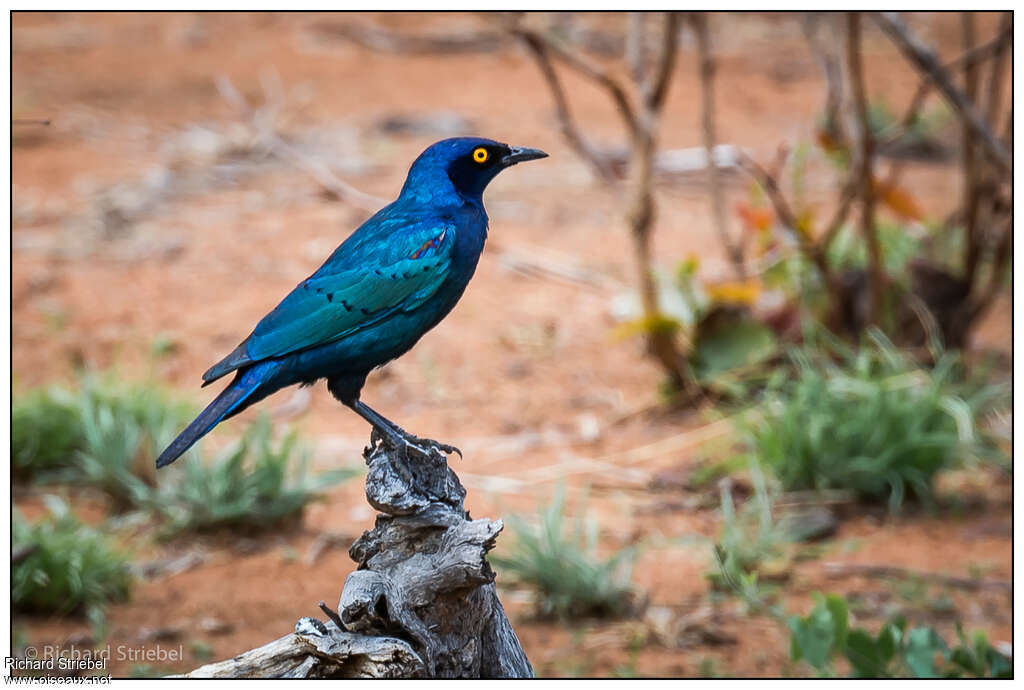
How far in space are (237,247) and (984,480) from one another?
17.2 ft

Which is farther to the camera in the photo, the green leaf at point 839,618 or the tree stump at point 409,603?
the green leaf at point 839,618

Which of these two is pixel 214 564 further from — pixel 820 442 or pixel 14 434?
pixel 820 442

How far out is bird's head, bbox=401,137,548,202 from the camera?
3.01 meters

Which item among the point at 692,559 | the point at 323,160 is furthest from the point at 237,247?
the point at 692,559

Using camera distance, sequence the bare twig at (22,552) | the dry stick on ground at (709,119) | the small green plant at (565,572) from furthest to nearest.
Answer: the dry stick on ground at (709,119) → the small green plant at (565,572) → the bare twig at (22,552)

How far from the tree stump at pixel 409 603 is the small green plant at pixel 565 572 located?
4.95 ft

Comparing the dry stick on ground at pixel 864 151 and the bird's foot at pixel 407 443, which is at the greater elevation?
the dry stick on ground at pixel 864 151

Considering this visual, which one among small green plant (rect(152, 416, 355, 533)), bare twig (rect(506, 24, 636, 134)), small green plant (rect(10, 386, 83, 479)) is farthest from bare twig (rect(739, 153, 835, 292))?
small green plant (rect(10, 386, 83, 479))

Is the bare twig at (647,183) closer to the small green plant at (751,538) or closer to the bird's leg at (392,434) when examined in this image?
the small green plant at (751,538)

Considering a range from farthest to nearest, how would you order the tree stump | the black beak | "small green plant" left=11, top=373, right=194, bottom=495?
"small green plant" left=11, top=373, right=194, bottom=495 → the black beak → the tree stump

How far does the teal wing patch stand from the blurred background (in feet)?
4.05

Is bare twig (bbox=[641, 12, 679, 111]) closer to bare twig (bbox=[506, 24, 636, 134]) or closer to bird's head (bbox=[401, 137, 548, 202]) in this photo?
bare twig (bbox=[506, 24, 636, 134])

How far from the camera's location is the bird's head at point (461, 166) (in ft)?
9.87

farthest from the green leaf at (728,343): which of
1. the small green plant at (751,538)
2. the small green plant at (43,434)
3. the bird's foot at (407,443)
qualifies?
the bird's foot at (407,443)
